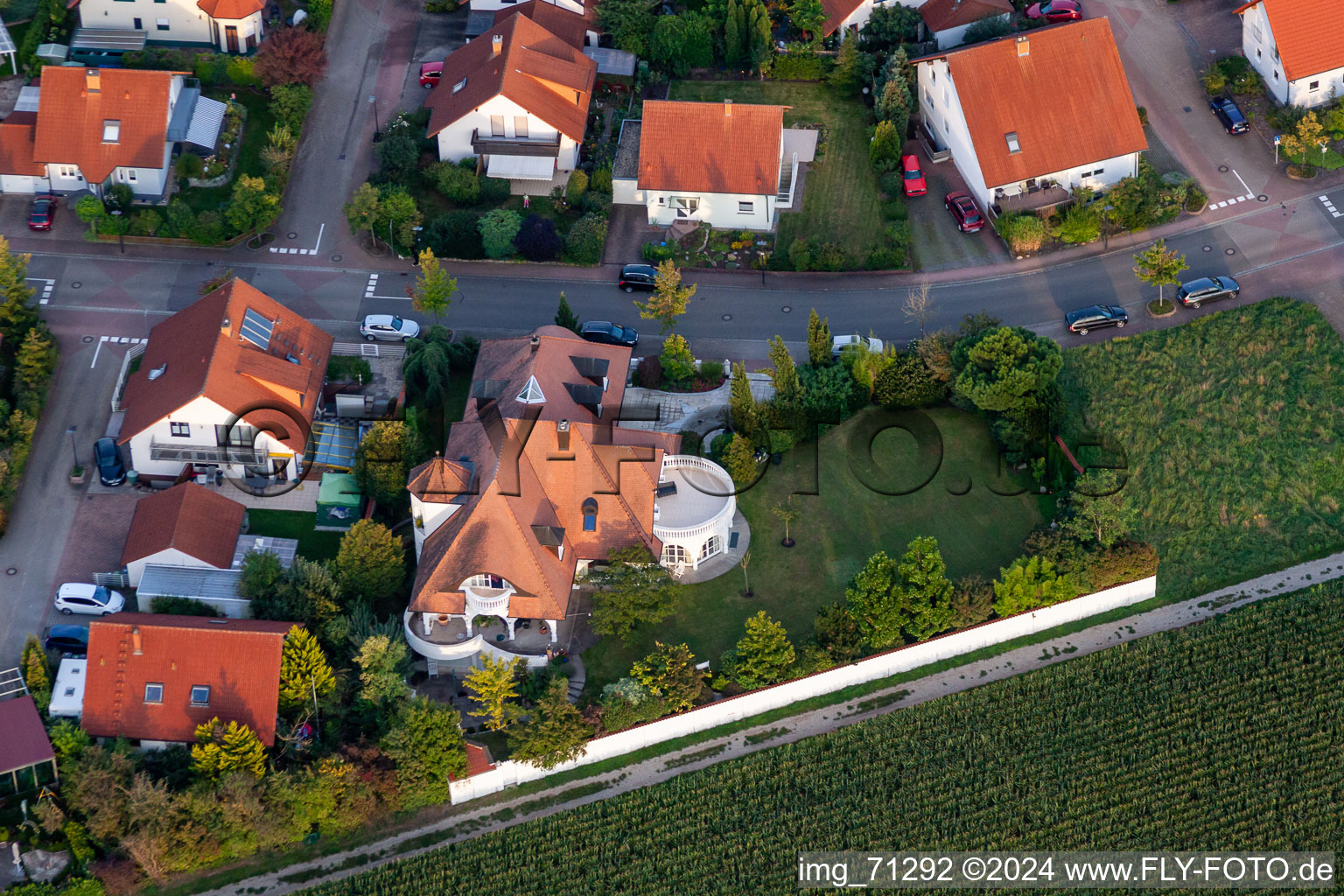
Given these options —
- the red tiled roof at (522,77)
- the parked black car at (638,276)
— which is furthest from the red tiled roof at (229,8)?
the parked black car at (638,276)

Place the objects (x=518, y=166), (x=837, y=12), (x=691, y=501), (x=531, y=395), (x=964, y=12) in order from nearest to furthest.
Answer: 1. (x=691, y=501)
2. (x=531, y=395)
3. (x=518, y=166)
4. (x=964, y=12)
5. (x=837, y=12)

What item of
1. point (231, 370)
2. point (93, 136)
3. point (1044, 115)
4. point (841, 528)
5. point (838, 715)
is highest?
point (1044, 115)

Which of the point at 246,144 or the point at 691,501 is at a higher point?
the point at 246,144

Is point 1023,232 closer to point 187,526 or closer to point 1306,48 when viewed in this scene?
point 1306,48

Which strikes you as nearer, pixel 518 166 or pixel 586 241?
pixel 586 241

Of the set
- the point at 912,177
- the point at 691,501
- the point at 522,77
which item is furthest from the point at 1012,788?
the point at 522,77

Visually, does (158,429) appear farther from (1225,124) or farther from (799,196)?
(1225,124)

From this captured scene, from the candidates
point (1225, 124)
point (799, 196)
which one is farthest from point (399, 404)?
point (1225, 124)
